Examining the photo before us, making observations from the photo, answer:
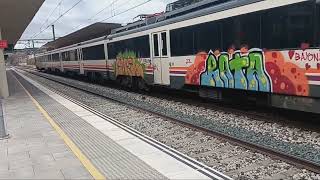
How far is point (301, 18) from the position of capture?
28.5 feet

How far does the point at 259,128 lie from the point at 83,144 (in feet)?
13.4

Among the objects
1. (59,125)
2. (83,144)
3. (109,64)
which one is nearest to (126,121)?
(59,125)

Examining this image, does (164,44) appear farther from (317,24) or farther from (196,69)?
(317,24)

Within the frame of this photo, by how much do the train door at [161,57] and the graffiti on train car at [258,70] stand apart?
219 cm

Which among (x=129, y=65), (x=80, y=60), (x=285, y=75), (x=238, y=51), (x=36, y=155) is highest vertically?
(x=238, y=51)

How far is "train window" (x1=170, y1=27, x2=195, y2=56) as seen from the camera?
13675mm

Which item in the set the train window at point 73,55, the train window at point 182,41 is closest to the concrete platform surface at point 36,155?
the train window at point 182,41

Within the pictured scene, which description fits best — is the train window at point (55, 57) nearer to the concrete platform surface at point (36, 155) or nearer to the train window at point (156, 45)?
the train window at point (156, 45)

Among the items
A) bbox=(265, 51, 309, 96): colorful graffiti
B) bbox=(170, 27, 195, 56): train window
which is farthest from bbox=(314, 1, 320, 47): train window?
bbox=(170, 27, 195, 56): train window

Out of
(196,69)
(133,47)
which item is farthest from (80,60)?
(196,69)

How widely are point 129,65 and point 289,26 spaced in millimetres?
11941

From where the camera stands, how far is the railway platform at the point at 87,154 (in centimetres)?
607

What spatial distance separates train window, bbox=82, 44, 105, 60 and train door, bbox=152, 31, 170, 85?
8.74 metres

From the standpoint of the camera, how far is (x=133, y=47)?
1945 cm
